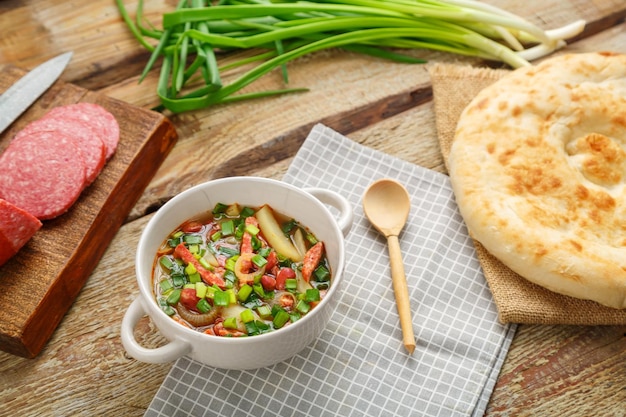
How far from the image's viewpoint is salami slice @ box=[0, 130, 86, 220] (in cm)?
204

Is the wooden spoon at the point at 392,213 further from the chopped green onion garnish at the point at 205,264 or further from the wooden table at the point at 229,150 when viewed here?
the chopped green onion garnish at the point at 205,264

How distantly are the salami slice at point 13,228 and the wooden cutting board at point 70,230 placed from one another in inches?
1.7

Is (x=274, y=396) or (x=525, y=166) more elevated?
(x=525, y=166)

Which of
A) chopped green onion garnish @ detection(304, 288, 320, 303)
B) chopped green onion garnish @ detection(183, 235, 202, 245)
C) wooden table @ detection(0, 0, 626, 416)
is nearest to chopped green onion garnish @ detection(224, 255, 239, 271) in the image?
chopped green onion garnish @ detection(183, 235, 202, 245)

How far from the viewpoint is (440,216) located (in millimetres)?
2168

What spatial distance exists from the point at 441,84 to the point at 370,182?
51cm

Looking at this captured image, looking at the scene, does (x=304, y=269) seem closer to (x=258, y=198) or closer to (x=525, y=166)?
(x=258, y=198)

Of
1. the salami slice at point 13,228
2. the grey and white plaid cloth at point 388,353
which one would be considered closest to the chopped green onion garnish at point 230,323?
the grey and white plaid cloth at point 388,353

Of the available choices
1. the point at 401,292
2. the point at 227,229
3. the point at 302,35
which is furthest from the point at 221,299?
the point at 302,35

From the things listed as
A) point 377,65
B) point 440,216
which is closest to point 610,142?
point 440,216

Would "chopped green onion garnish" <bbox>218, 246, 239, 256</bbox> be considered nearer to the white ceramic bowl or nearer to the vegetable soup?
the vegetable soup

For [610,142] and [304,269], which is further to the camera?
[610,142]

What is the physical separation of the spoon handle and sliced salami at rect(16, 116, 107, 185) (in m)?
0.93

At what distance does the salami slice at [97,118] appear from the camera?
2.23 metres
